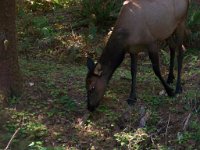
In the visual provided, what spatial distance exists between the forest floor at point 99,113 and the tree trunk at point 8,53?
0.19 meters

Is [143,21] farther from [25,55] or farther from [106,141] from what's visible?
[25,55]

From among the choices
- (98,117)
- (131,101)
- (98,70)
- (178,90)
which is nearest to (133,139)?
(98,117)

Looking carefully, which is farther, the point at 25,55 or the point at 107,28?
the point at 107,28

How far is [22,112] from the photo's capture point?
7.45 meters

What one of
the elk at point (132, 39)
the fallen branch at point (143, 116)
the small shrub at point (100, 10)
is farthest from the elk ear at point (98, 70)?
the small shrub at point (100, 10)

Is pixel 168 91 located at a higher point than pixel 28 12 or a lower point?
lower

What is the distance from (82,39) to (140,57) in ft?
4.70

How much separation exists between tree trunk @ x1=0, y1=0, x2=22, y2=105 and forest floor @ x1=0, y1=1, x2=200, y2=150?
19cm

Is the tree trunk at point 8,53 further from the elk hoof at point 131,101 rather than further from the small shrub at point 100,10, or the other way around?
the small shrub at point 100,10

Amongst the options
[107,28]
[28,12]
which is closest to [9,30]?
[107,28]

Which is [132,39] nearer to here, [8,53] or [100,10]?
[8,53]

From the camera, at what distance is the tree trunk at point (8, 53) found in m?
7.63

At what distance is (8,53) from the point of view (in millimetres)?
7711

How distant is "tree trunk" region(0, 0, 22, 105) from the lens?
7.63 m
